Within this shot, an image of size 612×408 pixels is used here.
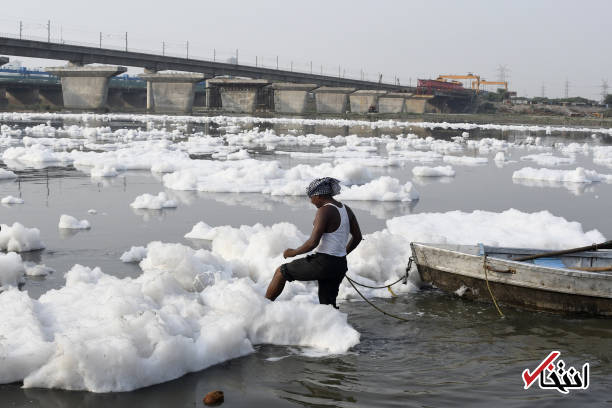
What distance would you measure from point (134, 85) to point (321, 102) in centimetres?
2909

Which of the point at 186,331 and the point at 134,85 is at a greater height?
the point at 134,85

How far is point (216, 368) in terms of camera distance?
242 inches

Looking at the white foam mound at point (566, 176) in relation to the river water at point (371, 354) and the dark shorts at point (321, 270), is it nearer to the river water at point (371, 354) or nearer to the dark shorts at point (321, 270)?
the river water at point (371, 354)

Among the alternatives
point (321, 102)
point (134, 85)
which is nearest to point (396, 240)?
point (321, 102)

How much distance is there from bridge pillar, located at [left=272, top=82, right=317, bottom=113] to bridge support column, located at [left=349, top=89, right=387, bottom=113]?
1192 centimetres

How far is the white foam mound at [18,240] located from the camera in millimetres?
10125

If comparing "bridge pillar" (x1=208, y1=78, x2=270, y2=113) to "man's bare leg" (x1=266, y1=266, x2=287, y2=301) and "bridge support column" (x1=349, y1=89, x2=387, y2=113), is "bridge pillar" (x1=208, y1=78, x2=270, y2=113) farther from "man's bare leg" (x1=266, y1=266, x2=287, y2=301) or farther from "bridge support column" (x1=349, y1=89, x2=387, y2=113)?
"man's bare leg" (x1=266, y1=266, x2=287, y2=301)

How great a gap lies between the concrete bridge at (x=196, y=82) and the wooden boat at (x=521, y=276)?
218 feet

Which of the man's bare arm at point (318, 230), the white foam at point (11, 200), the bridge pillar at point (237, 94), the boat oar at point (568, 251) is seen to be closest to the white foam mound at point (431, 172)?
the white foam at point (11, 200)

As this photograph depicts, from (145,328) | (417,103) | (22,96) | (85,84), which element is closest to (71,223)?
(145,328)

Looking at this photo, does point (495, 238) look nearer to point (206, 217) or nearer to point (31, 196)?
point (206, 217)

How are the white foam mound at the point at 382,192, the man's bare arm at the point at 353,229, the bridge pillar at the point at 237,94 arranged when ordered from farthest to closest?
the bridge pillar at the point at 237,94 < the white foam mound at the point at 382,192 < the man's bare arm at the point at 353,229

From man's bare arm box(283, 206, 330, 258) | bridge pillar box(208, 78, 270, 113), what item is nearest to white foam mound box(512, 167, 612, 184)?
man's bare arm box(283, 206, 330, 258)

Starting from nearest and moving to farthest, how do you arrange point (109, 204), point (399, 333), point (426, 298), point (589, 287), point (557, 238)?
point (399, 333) < point (589, 287) < point (426, 298) < point (557, 238) < point (109, 204)
